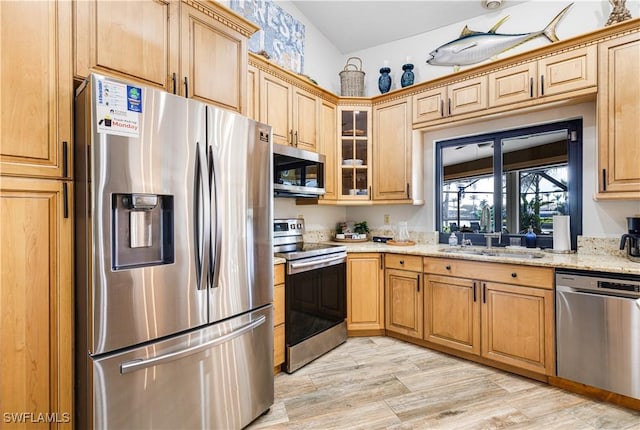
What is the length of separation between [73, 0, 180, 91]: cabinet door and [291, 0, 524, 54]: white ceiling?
7.13 ft

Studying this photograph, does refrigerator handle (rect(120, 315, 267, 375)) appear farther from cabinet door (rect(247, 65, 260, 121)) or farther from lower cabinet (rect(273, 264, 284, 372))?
cabinet door (rect(247, 65, 260, 121))

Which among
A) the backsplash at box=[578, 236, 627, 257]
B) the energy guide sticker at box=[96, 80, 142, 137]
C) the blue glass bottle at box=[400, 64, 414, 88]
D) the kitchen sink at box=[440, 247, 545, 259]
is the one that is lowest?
the kitchen sink at box=[440, 247, 545, 259]

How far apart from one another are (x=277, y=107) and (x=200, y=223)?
63.9 inches

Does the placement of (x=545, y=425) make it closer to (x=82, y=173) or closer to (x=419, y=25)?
(x=82, y=173)

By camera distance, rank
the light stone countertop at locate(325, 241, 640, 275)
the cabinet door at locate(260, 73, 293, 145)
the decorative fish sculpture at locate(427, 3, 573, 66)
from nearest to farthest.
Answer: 1. the light stone countertop at locate(325, 241, 640, 275)
2. the cabinet door at locate(260, 73, 293, 145)
3. the decorative fish sculpture at locate(427, 3, 573, 66)

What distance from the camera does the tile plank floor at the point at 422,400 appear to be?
1.92m

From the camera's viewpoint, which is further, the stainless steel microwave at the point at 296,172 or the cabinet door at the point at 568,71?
the stainless steel microwave at the point at 296,172

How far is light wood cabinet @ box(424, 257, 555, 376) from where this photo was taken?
2.31m

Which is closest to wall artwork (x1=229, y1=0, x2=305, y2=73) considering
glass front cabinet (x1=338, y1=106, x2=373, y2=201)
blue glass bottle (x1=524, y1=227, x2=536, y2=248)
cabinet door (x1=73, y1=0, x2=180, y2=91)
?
glass front cabinet (x1=338, y1=106, x2=373, y2=201)

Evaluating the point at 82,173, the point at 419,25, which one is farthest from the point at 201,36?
the point at 419,25

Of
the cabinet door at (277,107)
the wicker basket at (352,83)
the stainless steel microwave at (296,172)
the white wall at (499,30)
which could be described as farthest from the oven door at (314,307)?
the white wall at (499,30)

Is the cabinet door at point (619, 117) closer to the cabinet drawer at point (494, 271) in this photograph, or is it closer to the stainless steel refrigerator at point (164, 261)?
the cabinet drawer at point (494, 271)

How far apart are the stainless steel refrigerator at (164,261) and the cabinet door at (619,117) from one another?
2445 mm

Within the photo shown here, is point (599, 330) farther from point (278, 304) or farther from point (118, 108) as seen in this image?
point (118, 108)
